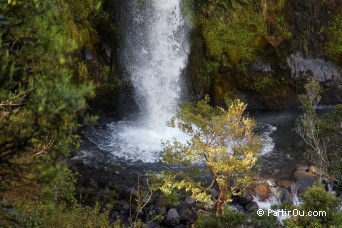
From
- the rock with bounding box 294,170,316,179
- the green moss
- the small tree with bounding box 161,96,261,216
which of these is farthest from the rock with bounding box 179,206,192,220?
the green moss

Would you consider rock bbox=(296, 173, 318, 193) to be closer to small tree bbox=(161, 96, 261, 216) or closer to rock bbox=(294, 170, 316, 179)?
rock bbox=(294, 170, 316, 179)

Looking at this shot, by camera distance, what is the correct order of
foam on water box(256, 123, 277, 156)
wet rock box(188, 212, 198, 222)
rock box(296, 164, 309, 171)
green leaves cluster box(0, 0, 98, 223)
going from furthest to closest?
foam on water box(256, 123, 277, 156)
rock box(296, 164, 309, 171)
wet rock box(188, 212, 198, 222)
green leaves cluster box(0, 0, 98, 223)

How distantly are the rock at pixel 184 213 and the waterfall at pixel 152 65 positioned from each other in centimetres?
818

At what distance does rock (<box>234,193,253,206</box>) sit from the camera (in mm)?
17125

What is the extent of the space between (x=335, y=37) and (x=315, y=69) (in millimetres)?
2722

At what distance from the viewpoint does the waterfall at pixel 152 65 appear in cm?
2514

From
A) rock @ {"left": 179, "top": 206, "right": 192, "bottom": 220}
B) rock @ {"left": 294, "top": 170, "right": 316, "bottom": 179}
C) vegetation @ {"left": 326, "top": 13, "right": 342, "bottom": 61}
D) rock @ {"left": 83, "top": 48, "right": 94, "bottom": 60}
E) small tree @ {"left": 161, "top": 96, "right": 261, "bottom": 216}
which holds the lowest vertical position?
rock @ {"left": 179, "top": 206, "right": 192, "bottom": 220}

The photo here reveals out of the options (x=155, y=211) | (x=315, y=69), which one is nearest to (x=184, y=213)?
(x=155, y=211)

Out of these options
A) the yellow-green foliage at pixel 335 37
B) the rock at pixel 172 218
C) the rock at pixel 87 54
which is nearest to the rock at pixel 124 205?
the rock at pixel 172 218

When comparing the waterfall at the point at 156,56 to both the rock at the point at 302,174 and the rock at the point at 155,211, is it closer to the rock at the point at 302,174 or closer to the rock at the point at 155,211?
the rock at the point at 155,211

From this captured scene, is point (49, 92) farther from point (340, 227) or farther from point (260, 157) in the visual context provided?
point (260, 157)

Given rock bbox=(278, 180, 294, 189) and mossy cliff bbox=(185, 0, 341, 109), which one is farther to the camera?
mossy cliff bbox=(185, 0, 341, 109)

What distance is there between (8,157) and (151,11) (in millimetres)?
21532

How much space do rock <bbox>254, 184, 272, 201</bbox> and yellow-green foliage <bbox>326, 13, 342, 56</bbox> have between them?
48.1ft
